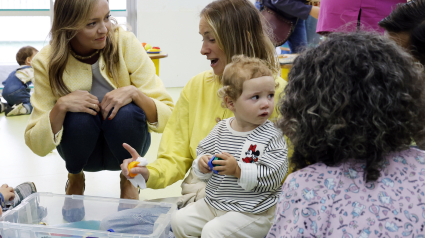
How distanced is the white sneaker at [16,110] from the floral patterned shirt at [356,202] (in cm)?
489

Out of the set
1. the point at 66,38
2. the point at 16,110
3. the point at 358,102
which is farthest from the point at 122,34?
the point at 16,110

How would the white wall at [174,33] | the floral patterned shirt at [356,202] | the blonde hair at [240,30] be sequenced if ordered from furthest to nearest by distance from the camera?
the white wall at [174,33] → the blonde hair at [240,30] → the floral patterned shirt at [356,202]

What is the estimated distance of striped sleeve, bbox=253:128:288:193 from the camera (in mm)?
1437

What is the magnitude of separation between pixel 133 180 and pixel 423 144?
1.00 metres

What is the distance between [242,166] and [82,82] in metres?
1.11

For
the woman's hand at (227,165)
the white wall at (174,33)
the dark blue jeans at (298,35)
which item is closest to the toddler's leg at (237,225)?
the woman's hand at (227,165)

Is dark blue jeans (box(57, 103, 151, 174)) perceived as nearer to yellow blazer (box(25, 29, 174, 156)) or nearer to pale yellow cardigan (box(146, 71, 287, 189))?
yellow blazer (box(25, 29, 174, 156))

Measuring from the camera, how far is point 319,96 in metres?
0.95

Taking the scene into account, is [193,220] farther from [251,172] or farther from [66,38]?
[66,38]

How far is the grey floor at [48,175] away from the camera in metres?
2.70

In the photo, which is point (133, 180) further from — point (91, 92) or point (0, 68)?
point (0, 68)

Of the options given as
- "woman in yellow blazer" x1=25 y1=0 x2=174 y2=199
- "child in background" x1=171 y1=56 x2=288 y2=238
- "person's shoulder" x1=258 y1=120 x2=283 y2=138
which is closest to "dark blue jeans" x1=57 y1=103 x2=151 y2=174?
"woman in yellow blazer" x1=25 y1=0 x2=174 y2=199

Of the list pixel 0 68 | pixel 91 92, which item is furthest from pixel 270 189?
pixel 0 68

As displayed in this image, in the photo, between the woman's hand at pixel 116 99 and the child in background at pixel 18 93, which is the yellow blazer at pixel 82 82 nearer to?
the woman's hand at pixel 116 99
